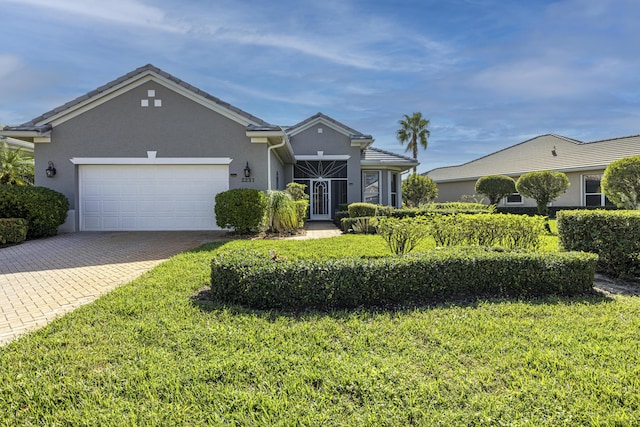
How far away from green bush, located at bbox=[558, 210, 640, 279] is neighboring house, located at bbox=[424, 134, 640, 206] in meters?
17.2

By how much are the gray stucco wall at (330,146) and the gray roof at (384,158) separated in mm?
658

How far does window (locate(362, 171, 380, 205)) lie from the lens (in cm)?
2041

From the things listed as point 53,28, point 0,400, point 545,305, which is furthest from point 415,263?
point 53,28

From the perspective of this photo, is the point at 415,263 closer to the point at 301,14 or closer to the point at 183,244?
the point at 183,244

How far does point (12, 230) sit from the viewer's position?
33.3 ft

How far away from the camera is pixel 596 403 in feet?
8.35

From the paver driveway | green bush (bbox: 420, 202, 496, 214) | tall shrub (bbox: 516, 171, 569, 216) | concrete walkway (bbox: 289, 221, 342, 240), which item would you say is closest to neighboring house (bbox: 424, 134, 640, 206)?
tall shrub (bbox: 516, 171, 569, 216)

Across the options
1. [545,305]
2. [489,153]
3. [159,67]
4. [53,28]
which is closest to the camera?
[545,305]

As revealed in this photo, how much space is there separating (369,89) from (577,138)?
19.7 metres

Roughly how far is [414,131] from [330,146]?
1668cm

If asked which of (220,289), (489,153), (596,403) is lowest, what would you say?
(596,403)

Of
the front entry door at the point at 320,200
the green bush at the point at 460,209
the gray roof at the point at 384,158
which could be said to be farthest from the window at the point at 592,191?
the front entry door at the point at 320,200

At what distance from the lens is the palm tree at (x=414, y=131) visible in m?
33.1

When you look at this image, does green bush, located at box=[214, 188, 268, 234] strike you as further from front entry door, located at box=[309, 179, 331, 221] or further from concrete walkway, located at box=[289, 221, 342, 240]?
front entry door, located at box=[309, 179, 331, 221]
